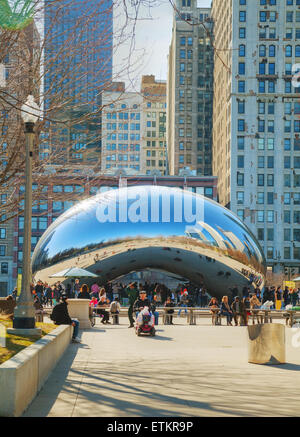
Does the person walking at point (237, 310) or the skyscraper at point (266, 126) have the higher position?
the skyscraper at point (266, 126)

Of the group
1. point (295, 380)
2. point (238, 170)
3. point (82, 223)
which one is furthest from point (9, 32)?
point (238, 170)

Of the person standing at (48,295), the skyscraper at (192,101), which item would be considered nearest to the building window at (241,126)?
the skyscraper at (192,101)

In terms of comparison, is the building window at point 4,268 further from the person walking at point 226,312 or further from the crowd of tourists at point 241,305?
the person walking at point 226,312

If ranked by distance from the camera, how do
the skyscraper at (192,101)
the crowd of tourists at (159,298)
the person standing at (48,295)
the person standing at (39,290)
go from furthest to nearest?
the skyscraper at (192,101)
the person standing at (48,295)
the person standing at (39,290)
the crowd of tourists at (159,298)

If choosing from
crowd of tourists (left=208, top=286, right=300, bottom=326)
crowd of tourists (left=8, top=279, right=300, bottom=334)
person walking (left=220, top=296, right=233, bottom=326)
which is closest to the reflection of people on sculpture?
crowd of tourists (left=8, top=279, right=300, bottom=334)

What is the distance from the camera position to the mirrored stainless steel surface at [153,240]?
3578 centimetres

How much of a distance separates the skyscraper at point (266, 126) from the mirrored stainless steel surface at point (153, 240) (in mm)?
61796

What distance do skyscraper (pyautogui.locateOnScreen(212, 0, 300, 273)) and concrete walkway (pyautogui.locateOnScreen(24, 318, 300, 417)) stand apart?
84.6 meters

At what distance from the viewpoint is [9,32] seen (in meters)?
12.2

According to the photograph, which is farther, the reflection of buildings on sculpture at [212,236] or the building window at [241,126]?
the building window at [241,126]

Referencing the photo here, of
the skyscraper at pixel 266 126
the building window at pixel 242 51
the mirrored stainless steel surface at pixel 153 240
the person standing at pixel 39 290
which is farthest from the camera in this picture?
the skyscraper at pixel 266 126

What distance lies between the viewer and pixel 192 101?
129375 millimetres
